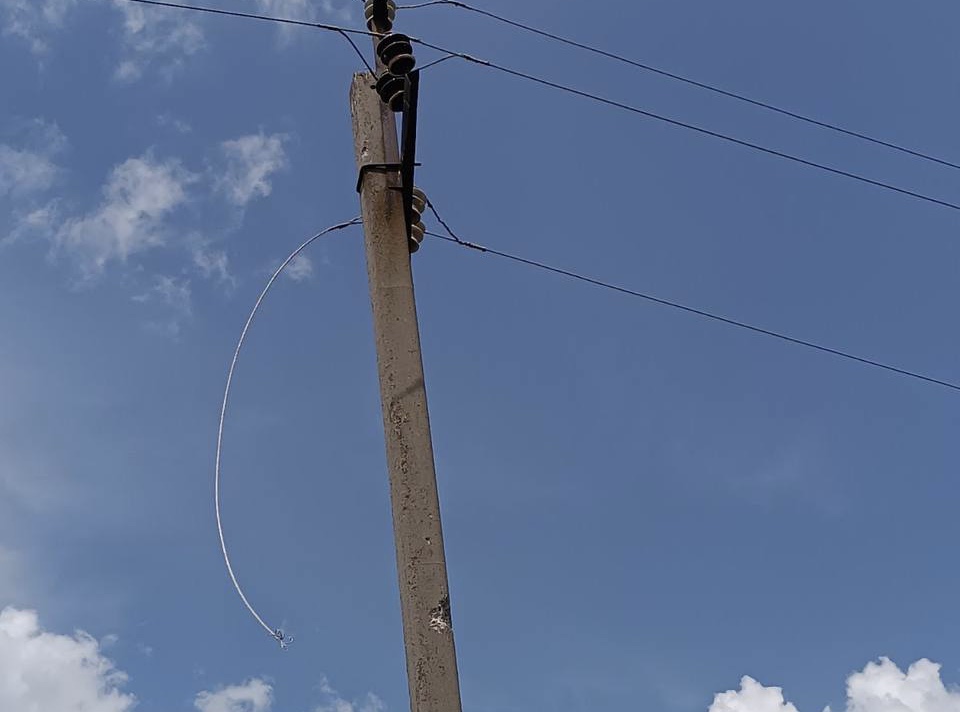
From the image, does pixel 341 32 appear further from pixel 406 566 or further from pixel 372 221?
pixel 406 566

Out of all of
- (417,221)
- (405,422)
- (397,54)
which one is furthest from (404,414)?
(397,54)

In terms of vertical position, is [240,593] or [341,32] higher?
[341,32]

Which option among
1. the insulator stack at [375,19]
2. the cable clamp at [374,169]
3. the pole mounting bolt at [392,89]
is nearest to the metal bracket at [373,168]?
the cable clamp at [374,169]

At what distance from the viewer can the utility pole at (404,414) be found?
12.2 ft

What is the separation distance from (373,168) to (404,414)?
4.14 ft

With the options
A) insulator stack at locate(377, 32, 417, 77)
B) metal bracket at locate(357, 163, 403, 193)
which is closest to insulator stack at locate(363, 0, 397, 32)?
insulator stack at locate(377, 32, 417, 77)

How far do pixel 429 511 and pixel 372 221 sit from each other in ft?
4.55

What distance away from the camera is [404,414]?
4176mm

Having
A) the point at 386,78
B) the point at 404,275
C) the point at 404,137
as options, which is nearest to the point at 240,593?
the point at 404,275

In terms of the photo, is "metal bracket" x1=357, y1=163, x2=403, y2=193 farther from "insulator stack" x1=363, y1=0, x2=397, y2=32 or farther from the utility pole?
"insulator stack" x1=363, y1=0, x2=397, y2=32

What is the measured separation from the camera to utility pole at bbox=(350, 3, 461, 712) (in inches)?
146

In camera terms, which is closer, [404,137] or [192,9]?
[404,137]

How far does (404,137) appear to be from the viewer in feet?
15.4

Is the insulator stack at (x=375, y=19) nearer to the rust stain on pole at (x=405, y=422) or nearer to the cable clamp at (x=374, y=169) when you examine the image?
the rust stain on pole at (x=405, y=422)
